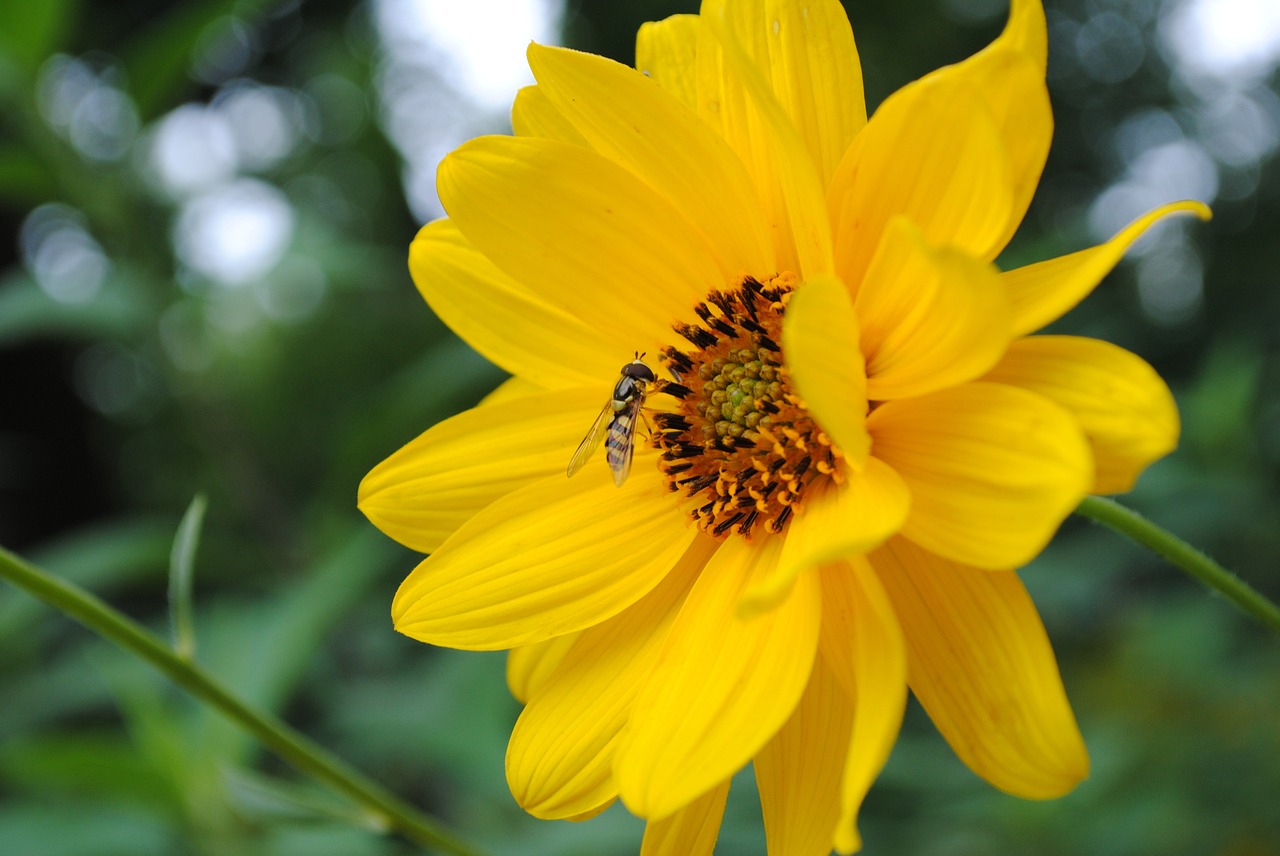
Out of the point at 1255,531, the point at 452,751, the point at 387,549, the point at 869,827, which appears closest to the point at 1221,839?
the point at 869,827

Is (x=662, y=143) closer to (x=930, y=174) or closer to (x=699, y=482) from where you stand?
(x=930, y=174)

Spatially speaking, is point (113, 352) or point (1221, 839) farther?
point (113, 352)

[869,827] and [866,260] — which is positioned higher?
[866,260]

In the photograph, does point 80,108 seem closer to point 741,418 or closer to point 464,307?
point 464,307

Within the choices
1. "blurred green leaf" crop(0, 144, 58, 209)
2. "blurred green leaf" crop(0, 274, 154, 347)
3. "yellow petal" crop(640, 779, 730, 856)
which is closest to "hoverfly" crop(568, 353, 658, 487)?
"yellow petal" crop(640, 779, 730, 856)

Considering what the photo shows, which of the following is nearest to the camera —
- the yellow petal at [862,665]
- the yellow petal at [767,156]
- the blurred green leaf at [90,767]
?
the yellow petal at [862,665]

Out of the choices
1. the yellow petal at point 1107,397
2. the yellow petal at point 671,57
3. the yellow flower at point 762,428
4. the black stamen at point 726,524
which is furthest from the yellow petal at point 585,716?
the yellow petal at point 671,57

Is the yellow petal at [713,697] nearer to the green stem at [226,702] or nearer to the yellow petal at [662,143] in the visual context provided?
the green stem at [226,702]
